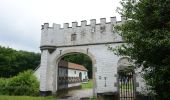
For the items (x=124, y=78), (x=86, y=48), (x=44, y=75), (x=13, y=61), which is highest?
(x=13, y=61)

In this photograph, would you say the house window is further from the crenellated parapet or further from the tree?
the tree

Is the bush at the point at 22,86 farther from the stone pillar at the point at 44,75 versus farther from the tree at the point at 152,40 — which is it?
the tree at the point at 152,40

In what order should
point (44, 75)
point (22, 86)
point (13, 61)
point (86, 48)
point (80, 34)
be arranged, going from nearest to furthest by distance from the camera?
point (86, 48) → point (80, 34) → point (44, 75) → point (22, 86) → point (13, 61)

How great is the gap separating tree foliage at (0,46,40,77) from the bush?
3392cm

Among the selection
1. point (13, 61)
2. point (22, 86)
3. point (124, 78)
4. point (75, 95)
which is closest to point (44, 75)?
point (22, 86)

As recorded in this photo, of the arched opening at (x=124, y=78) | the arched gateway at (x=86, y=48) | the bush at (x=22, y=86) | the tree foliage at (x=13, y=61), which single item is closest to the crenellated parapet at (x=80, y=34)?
the arched gateway at (x=86, y=48)

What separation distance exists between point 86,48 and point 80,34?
1272mm

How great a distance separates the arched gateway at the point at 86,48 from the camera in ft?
62.0

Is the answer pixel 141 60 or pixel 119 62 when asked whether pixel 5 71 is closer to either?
pixel 119 62

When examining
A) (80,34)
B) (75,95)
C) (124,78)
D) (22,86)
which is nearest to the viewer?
(124,78)

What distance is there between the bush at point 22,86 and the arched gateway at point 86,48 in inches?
49.7

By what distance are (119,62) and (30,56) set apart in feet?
158

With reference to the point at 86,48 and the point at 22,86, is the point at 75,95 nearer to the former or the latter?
the point at 86,48

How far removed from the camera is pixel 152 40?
8.91 meters
